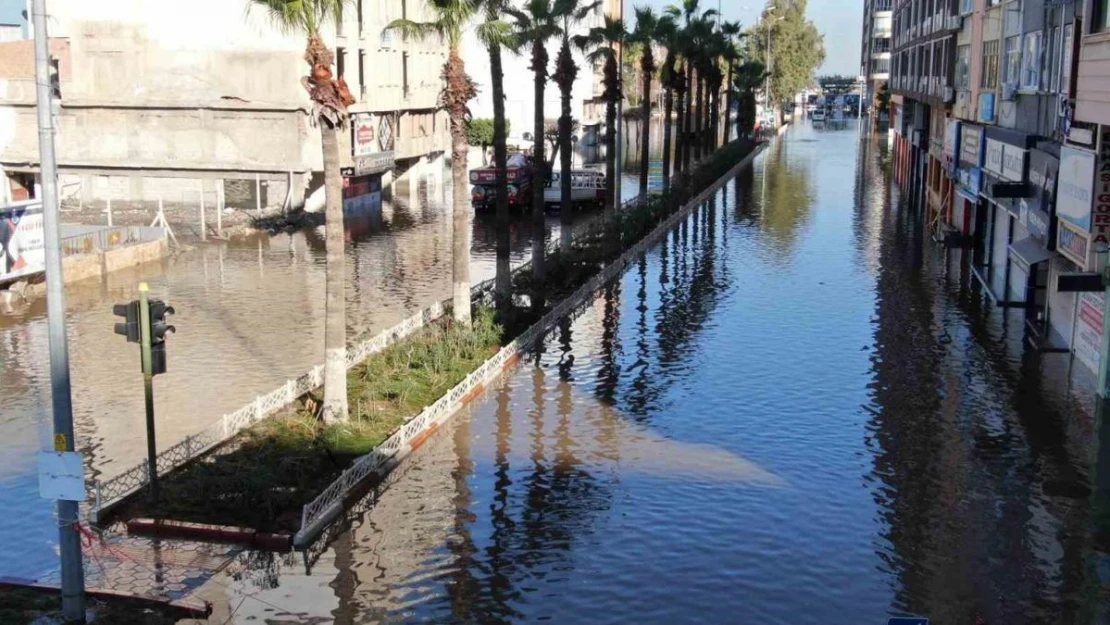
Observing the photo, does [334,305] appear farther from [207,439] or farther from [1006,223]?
[1006,223]

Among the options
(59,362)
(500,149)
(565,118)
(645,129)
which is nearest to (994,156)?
(565,118)

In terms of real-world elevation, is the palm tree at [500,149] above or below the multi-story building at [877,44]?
below

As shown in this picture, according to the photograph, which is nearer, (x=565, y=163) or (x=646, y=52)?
(x=565, y=163)

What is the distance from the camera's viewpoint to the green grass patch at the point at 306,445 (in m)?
16.0

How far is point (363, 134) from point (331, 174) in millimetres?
34115

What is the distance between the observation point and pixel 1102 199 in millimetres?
21781

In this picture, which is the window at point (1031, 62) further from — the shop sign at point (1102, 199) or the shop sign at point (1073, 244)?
the shop sign at point (1102, 199)

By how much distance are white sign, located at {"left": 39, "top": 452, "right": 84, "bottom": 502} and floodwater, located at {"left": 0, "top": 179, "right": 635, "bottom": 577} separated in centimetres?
301

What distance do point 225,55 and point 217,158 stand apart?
431 centimetres

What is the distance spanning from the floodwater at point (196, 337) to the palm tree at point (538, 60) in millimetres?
3307

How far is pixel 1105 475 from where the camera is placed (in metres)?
18.3

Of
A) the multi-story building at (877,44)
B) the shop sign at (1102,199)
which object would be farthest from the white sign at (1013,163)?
the multi-story building at (877,44)

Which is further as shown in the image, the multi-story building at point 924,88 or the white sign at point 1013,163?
the multi-story building at point 924,88

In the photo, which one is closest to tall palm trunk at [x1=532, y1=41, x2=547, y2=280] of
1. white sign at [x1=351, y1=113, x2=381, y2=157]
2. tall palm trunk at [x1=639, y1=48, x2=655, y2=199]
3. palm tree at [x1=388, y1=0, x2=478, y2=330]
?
palm tree at [x1=388, y1=0, x2=478, y2=330]
